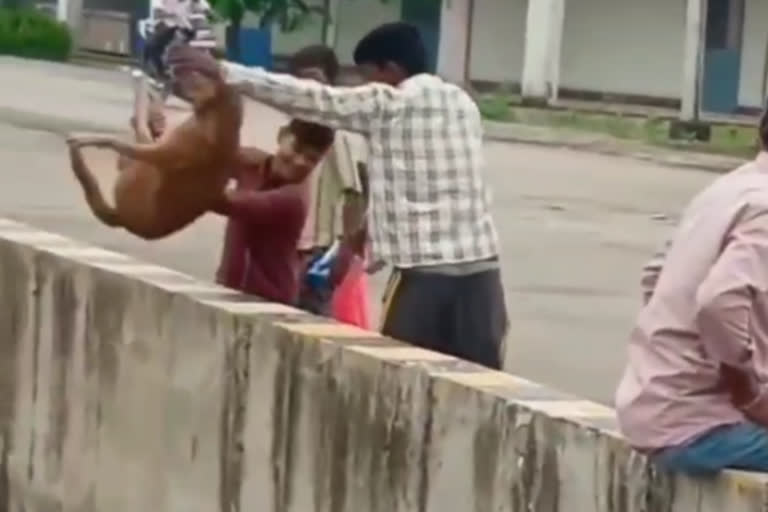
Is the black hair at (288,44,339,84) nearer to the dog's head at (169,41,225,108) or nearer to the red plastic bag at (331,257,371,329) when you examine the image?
the red plastic bag at (331,257,371,329)

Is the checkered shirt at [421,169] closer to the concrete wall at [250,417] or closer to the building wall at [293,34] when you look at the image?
the concrete wall at [250,417]

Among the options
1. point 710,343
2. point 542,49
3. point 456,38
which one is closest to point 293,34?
point 456,38

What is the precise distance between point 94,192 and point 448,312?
1383 millimetres

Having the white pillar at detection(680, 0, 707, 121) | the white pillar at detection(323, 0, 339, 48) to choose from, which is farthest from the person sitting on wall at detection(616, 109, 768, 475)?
the white pillar at detection(323, 0, 339, 48)

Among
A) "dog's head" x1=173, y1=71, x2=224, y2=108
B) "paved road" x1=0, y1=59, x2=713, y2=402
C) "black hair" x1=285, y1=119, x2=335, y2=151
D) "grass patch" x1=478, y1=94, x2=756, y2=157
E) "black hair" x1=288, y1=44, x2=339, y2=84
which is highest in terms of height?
"black hair" x1=288, y1=44, x2=339, y2=84

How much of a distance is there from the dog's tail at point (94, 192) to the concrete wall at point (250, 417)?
7.0 inches

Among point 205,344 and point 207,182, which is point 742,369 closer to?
point 205,344

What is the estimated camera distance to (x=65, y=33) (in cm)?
5338

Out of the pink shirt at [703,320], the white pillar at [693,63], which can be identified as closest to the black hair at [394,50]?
the pink shirt at [703,320]

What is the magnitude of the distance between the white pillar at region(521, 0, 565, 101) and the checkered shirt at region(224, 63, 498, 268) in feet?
117

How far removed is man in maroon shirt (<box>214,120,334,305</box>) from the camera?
8.39m

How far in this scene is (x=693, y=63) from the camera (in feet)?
124

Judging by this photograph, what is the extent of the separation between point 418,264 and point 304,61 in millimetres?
1333

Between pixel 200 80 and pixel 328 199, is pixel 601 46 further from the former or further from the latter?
A: pixel 200 80
